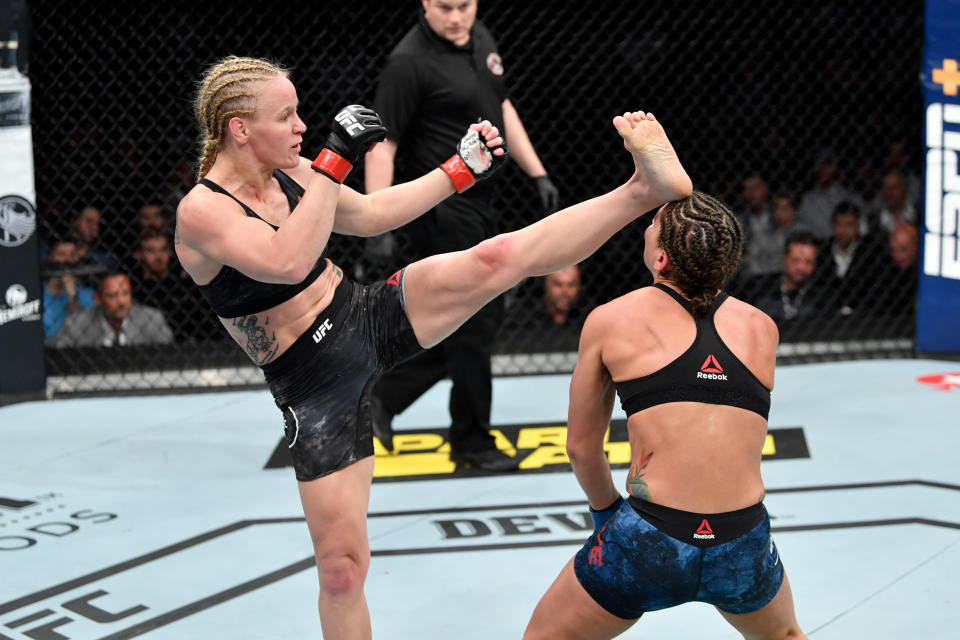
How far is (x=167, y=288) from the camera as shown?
5383mm

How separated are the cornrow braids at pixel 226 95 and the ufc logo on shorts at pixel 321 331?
38 cm

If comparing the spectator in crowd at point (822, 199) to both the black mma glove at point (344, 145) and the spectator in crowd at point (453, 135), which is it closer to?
the spectator in crowd at point (453, 135)

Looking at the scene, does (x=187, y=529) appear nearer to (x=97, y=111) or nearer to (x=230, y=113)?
(x=230, y=113)

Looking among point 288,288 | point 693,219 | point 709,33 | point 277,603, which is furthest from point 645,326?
point 709,33

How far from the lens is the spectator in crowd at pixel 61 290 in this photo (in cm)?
511

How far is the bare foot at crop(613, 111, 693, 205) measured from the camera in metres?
2.01

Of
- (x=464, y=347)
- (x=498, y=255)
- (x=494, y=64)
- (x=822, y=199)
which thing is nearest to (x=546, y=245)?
(x=498, y=255)

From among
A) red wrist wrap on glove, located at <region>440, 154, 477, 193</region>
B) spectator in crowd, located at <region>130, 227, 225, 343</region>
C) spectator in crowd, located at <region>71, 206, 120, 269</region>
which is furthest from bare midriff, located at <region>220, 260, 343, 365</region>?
spectator in crowd, located at <region>71, 206, 120, 269</region>

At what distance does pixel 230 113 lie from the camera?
2.12 m

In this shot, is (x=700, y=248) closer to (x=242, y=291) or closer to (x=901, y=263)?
(x=242, y=291)

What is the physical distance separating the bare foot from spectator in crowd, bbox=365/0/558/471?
156cm

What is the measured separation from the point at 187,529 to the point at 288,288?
143 cm

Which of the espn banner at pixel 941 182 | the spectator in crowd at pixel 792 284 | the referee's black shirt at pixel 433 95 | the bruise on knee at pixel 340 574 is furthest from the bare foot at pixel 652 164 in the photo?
the spectator in crowd at pixel 792 284

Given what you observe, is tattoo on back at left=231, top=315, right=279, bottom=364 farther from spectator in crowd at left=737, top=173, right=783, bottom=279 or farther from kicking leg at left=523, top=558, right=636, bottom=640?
spectator in crowd at left=737, top=173, right=783, bottom=279
